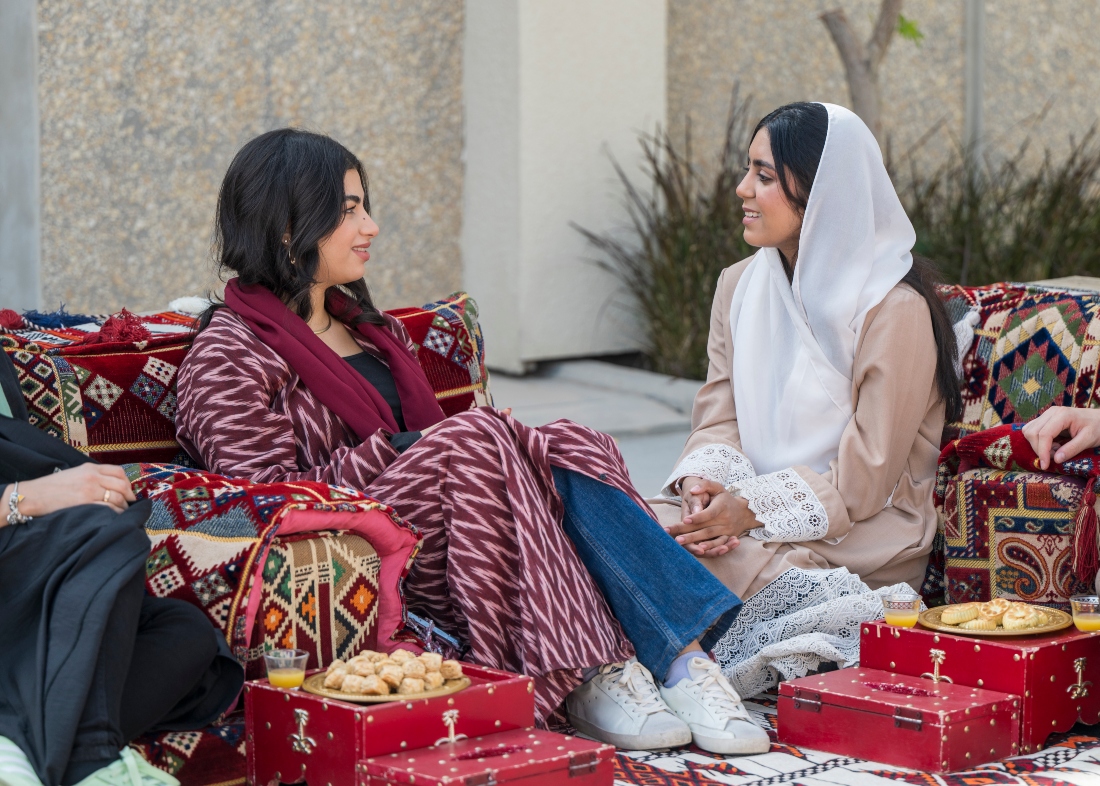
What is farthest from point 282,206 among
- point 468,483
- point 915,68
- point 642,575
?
point 915,68

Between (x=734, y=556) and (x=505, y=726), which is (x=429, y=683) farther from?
(x=734, y=556)

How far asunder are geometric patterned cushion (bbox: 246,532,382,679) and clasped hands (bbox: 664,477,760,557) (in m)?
0.85

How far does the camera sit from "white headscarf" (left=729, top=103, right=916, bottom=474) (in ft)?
10.6

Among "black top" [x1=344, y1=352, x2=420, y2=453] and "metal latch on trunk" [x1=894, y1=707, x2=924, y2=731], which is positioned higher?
"black top" [x1=344, y1=352, x2=420, y2=453]

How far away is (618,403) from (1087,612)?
152 inches

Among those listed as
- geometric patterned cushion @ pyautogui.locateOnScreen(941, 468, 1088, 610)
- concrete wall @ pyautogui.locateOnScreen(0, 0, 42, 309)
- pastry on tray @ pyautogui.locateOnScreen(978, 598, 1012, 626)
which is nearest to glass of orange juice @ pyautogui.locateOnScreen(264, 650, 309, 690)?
pastry on tray @ pyautogui.locateOnScreen(978, 598, 1012, 626)

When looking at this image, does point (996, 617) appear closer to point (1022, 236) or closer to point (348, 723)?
point (348, 723)

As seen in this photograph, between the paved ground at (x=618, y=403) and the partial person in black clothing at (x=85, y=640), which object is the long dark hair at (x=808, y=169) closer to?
the partial person in black clothing at (x=85, y=640)

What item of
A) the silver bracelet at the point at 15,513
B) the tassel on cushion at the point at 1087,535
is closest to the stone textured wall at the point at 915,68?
the tassel on cushion at the point at 1087,535

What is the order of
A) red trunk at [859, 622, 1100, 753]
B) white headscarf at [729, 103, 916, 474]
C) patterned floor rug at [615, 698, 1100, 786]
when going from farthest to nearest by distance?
white headscarf at [729, 103, 916, 474] < red trunk at [859, 622, 1100, 753] < patterned floor rug at [615, 698, 1100, 786]

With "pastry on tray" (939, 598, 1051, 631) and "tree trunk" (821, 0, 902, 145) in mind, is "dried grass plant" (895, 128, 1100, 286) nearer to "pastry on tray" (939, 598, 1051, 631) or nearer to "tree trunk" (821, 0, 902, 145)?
"tree trunk" (821, 0, 902, 145)

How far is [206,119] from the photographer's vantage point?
247 inches

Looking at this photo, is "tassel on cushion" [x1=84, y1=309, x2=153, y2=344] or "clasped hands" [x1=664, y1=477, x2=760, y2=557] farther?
"clasped hands" [x1=664, y1=477, x2=760, y2=557]

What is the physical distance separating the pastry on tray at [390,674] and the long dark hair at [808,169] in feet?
4.93
